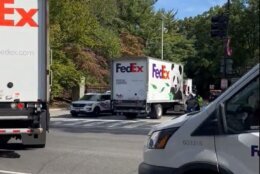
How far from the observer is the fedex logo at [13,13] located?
11.9 meters

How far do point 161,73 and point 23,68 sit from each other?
1869 cm

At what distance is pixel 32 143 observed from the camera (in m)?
12.8

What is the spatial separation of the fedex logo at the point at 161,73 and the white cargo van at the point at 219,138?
23.7 m

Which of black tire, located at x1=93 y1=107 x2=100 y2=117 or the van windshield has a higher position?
the van windshield

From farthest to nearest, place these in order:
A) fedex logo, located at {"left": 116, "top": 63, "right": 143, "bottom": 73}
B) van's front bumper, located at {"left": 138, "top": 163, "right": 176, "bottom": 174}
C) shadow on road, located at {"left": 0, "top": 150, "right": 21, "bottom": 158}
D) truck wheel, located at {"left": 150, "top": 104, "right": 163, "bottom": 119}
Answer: truck wheel, located at {"left": 150, "top": 104, "right": 163, "bottom": 119}, fedex logo, located at {"left": 116, "top": 63, "right": 143, "bottom": 73}, shadow on road, located at {"left": 0, "top": 150, "right": 21, "bottom": 158}, van's front bumper, located at {"left": 138, "top": 163, "right": 176, "bottom": 174}

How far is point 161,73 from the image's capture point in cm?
3028

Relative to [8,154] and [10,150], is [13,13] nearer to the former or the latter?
[8,154]

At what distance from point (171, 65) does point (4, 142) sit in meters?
19.1

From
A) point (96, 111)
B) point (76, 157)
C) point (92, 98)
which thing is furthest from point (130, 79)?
point (76, 157)

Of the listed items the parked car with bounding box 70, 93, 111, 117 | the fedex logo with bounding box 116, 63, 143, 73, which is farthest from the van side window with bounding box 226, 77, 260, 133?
the parked car with bounding box 70, 93, 111, 117

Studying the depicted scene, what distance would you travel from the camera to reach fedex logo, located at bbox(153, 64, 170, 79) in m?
29.4

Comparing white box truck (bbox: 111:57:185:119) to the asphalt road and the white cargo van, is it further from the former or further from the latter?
the white cargo van

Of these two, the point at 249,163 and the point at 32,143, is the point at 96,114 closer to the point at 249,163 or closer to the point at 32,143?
the point at 32,143

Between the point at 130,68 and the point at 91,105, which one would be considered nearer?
the point at 130,68
